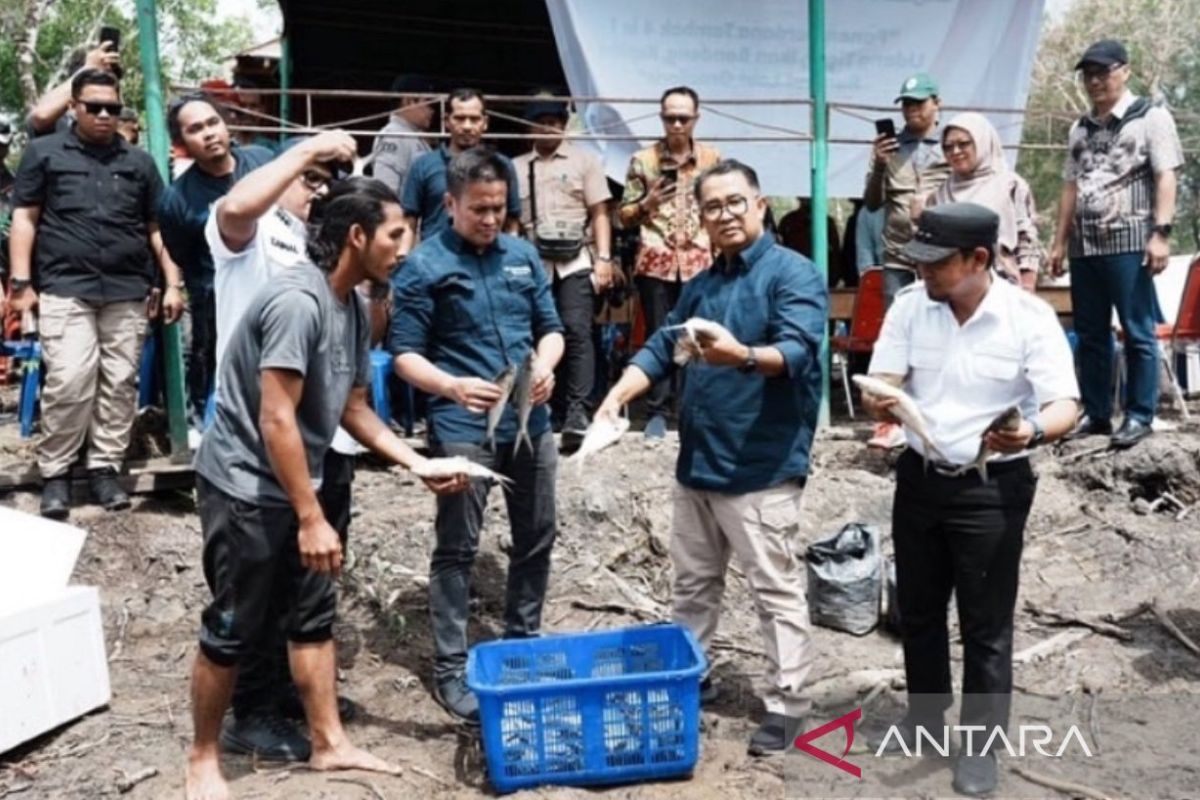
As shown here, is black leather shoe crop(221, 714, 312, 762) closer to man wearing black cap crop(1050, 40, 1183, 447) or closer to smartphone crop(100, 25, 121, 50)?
smartphone crop(100, 25, 121, 50)

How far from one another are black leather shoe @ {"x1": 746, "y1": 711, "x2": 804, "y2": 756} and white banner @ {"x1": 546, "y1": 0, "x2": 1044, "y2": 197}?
430cm

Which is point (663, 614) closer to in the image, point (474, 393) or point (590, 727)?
point (590, 727)

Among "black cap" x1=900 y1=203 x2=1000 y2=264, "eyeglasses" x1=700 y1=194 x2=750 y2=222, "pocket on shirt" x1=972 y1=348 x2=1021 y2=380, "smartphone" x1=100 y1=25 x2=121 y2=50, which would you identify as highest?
"smartphone" x1=100 y1=25 x2=121 y2=50

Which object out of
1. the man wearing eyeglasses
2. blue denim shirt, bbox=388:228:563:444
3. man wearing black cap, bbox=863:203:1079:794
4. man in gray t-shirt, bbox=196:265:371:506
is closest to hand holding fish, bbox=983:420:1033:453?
man wearing black cap, bbox=863:203:1079:794

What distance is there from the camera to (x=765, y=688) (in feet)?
14.2

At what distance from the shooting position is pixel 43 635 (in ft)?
14.8

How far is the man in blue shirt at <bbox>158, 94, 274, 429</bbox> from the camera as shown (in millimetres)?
4871

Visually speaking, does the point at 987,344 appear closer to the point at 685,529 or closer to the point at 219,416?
the point at 685,529

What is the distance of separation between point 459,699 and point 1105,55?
4.75m

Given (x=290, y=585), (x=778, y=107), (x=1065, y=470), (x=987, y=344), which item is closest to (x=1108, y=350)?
(x=1065, y=470)

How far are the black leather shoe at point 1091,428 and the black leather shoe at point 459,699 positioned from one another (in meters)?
4.17

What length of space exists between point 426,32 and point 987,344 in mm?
8689

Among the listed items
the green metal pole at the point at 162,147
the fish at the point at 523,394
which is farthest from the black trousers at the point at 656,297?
the green metal pole at the point at 162,147

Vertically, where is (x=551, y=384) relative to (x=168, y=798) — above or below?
above
